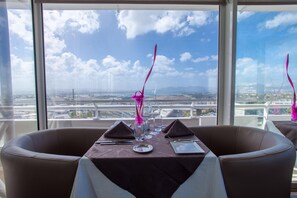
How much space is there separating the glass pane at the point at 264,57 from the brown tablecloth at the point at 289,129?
607 millimetres

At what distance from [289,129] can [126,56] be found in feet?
6.93

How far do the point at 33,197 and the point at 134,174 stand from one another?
0.68 meters

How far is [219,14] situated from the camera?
2.71m

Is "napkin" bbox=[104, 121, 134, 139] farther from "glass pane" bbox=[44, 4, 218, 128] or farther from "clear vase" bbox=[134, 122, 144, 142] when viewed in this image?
"glass pane" bbox=[44, 4, 218, 128]

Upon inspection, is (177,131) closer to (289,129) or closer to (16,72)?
(289,129)

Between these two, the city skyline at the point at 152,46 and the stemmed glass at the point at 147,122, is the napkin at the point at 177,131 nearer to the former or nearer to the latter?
the stemmed glass at the point at 147,122

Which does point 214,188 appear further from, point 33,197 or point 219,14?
point 219,14

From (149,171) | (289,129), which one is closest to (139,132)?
(149,171)

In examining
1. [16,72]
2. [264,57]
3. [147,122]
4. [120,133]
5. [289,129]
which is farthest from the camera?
[264,57]

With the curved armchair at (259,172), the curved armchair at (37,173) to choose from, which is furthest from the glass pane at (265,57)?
the curved armchair at (37,173)

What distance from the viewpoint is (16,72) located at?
2.34m

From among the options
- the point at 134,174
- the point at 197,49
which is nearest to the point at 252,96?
the point at 197,49

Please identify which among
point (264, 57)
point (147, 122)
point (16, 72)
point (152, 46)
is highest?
point (152, 46)

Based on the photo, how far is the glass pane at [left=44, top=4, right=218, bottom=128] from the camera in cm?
277
